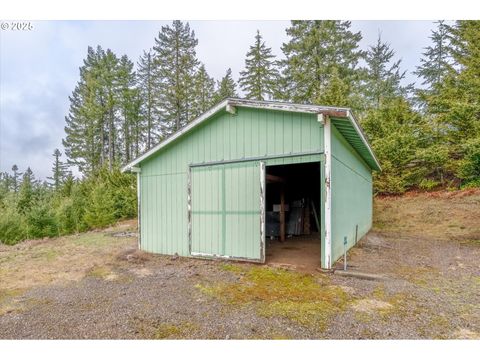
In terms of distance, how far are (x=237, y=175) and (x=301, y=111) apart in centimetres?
191

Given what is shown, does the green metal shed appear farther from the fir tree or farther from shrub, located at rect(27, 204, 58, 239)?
the fir tree

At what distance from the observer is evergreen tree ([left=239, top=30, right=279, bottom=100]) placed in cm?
2136

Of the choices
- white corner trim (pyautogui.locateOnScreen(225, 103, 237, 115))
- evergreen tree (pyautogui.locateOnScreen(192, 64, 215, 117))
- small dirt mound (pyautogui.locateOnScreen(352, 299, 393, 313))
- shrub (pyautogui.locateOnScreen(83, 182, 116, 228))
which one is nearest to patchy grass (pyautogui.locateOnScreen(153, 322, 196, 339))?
small dirt mound (pyautogui.locateOnScreen(352, 299, 393, 313))

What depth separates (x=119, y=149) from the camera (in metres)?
26.4

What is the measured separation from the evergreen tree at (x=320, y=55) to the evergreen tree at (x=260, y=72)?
178 cm

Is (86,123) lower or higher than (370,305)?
higher

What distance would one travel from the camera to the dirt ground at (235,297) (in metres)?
2.96

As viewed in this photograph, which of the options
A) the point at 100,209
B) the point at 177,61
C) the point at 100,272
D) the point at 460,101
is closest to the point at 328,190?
the point at 100,272

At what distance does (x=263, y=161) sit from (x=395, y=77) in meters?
23.0

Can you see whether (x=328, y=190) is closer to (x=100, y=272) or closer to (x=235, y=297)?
(x=235, y=297)

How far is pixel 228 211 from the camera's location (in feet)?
19.8

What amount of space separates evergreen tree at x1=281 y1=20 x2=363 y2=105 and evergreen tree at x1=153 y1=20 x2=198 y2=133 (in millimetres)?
8073

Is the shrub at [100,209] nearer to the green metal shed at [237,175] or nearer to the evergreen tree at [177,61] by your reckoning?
the green metal shed at [237,175]
